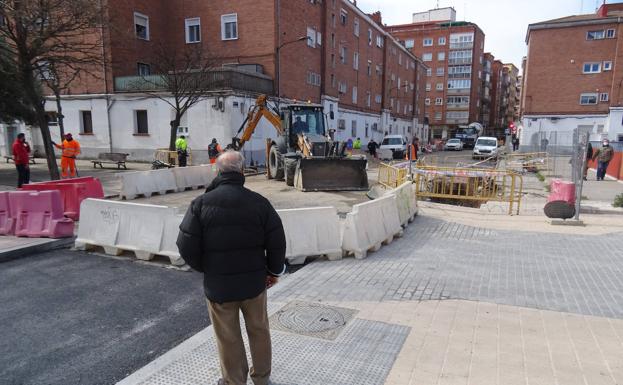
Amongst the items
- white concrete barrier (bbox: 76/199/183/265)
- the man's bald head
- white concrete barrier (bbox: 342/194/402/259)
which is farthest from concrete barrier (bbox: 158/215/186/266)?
the man's bald head

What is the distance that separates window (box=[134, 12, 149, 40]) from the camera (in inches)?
1072

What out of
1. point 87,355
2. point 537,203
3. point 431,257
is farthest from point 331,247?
point 537,203

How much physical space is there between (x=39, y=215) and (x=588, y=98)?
150 feet

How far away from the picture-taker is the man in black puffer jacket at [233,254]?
294 centimetres

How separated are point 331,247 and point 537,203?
956 centimetres

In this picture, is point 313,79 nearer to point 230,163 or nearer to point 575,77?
point 575,77

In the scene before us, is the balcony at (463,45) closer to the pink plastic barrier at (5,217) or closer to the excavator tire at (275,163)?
the excavator tire at (275,163)

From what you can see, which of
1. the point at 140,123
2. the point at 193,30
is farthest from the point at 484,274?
the point at 193,30

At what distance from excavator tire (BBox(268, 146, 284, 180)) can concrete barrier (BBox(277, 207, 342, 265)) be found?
10532 mm

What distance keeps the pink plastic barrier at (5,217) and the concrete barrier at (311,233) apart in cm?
547

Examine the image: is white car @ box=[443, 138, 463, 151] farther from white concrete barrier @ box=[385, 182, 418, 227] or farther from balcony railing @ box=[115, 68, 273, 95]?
white concrete barrier @ box=[385, 182, 418, 227]

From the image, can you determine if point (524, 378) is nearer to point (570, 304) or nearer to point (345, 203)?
point (570, 304)

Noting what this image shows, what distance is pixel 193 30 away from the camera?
2928cm

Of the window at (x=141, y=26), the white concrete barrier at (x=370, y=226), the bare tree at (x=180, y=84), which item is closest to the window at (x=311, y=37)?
the bare tree at (x=180, y=84)
